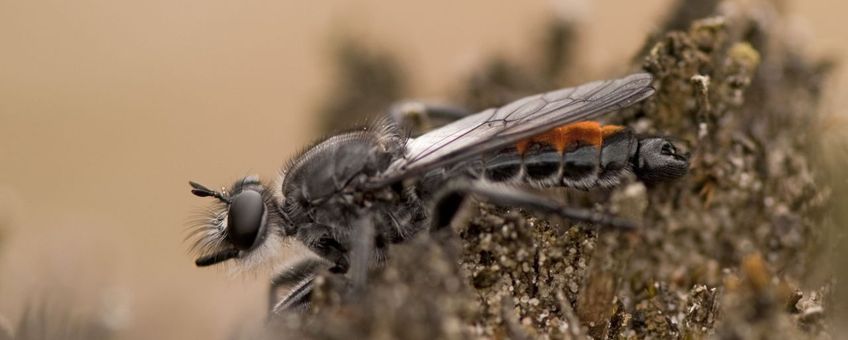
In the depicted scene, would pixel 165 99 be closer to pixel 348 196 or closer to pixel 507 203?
pixel 348 196

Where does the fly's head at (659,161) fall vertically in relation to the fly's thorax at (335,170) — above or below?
below

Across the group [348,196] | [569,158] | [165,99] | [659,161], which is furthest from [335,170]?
[165,99]

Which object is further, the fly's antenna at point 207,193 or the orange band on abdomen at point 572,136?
A: the fly's antenna at point 207,193

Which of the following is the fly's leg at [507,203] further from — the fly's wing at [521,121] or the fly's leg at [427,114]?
the fly's leg at [427,114]

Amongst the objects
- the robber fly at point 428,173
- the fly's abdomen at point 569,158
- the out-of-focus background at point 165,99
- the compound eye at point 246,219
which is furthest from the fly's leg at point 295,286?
the out-of-focus background at point 165,99

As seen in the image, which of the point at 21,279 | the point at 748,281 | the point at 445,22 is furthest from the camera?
the point at 445,22

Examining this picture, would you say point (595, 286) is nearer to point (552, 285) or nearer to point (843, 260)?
point (552, 285)

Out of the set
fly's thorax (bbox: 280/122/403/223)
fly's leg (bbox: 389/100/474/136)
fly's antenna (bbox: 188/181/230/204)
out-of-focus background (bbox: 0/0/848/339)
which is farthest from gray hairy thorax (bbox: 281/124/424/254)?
out-of-focus background (bbox: 0/0/848/339)

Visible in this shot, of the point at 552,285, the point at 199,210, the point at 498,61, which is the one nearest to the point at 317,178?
the point at 199,210
